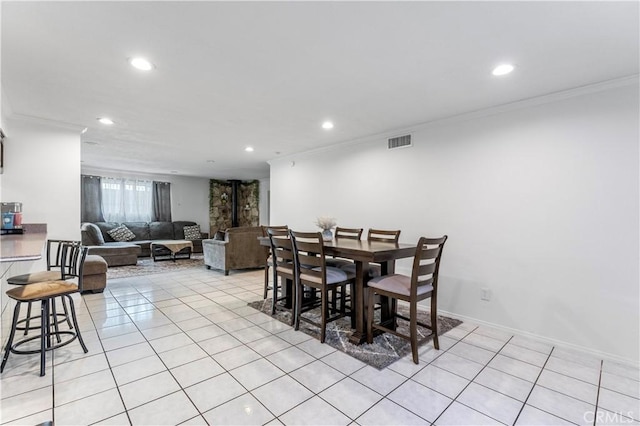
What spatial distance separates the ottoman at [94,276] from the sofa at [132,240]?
2.15 metres

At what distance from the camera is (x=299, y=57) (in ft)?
7.22

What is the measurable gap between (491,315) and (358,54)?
2.91m

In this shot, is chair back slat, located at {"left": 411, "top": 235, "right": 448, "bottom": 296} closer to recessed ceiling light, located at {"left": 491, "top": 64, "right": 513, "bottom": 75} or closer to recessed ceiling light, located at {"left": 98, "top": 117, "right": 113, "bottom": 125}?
recessed ceiling light, located at {"left": 491, "top": 64, "right": 513, "bottom": 75}

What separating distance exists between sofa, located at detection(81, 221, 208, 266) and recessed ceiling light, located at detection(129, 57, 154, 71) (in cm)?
521

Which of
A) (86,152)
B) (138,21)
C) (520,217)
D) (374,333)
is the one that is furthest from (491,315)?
(86,152)

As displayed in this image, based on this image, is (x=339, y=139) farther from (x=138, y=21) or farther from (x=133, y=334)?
(x=133, y=334)

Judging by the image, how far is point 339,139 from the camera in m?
4.68

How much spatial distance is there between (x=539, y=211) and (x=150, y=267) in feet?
22.1

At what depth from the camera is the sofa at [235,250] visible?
563 centimetres

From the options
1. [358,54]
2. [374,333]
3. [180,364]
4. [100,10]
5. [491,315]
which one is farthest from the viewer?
[491,315]

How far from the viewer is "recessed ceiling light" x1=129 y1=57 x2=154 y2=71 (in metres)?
2.25

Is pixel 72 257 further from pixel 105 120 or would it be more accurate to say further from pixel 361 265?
pixel 361 265

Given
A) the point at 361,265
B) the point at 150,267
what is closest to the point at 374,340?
the point at 361,265

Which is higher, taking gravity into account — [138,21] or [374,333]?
[138,21]
